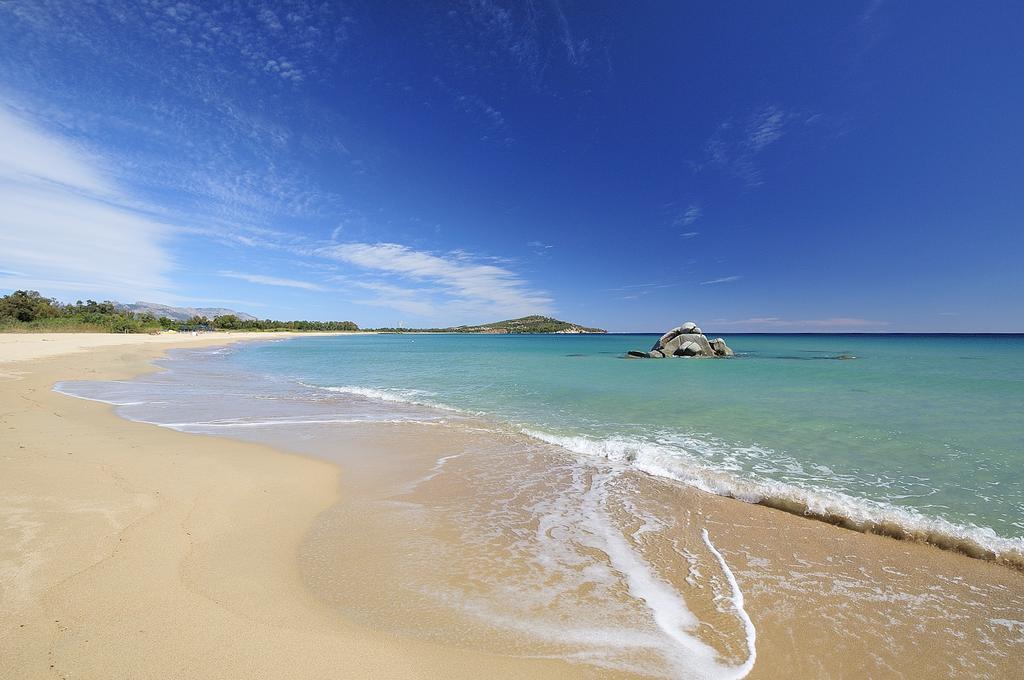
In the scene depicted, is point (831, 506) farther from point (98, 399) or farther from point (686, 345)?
point (686, 345)

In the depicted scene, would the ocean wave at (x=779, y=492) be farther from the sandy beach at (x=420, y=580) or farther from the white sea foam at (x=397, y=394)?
the white sea foam at (x=397, y=394)

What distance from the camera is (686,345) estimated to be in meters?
41.5

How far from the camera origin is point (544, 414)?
1266 centimetres

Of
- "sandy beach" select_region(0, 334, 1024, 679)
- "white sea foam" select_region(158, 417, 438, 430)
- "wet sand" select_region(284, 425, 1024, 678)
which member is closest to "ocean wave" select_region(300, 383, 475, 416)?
"white sea foam" select_region(158, 417, 438, 430)

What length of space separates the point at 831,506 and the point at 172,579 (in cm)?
809

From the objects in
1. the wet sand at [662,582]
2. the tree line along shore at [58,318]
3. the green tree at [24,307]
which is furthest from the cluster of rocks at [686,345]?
the green tree at [24,307]

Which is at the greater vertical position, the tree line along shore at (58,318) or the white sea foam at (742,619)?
the tree line along shore at (58,318)

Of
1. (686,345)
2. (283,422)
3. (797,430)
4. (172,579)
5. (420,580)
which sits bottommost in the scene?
(283,422)

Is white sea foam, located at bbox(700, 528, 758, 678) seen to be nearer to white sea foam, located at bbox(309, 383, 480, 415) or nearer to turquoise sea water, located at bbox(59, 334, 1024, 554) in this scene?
turquoise sea water, located at bbox(59, 334, 1024, 554)

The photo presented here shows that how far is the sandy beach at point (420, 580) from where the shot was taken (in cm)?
288

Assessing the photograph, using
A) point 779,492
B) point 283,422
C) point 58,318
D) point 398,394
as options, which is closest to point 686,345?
point 398,394

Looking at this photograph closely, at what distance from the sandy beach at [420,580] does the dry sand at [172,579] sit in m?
0.02

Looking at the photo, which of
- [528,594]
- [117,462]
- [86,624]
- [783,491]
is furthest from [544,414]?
[86,624]

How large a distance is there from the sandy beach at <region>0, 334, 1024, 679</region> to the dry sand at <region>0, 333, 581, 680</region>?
0.02 m
